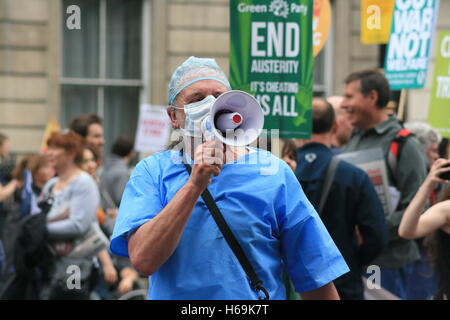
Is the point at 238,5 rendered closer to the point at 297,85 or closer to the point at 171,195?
the point at 297,85

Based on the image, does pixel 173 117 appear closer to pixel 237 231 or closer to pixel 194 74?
pixel 194 74

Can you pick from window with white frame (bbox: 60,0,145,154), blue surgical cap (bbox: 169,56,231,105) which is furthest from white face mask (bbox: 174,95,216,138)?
window with white frame (bbox: 60,0,145,154)

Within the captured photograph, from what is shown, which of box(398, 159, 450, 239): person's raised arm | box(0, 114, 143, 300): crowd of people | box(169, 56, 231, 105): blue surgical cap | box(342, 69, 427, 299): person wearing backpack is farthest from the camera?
box(0, 114, 143, 300): crowd of people

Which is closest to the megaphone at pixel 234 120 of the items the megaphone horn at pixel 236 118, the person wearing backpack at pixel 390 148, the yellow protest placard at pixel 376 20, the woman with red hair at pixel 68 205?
the megaphone horn at pixel 236 118

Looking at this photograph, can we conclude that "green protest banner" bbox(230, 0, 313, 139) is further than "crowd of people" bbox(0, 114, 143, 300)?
No

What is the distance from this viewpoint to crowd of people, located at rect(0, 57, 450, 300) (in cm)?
299

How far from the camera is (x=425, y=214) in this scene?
473 centimetres

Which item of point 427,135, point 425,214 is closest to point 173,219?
point 425,214

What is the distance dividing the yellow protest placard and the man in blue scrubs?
3.00 metres

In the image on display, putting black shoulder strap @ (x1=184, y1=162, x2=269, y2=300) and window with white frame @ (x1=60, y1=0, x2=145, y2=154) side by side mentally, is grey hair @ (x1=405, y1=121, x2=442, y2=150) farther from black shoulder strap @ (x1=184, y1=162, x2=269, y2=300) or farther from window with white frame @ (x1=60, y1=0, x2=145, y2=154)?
window with white frame @ (x1=60, y1=0, x2=145, y2=154)

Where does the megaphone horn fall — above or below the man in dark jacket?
above

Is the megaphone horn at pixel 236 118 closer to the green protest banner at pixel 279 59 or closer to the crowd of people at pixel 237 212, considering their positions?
the crowd of people at pixel 237 212

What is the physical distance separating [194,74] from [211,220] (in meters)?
0.53
